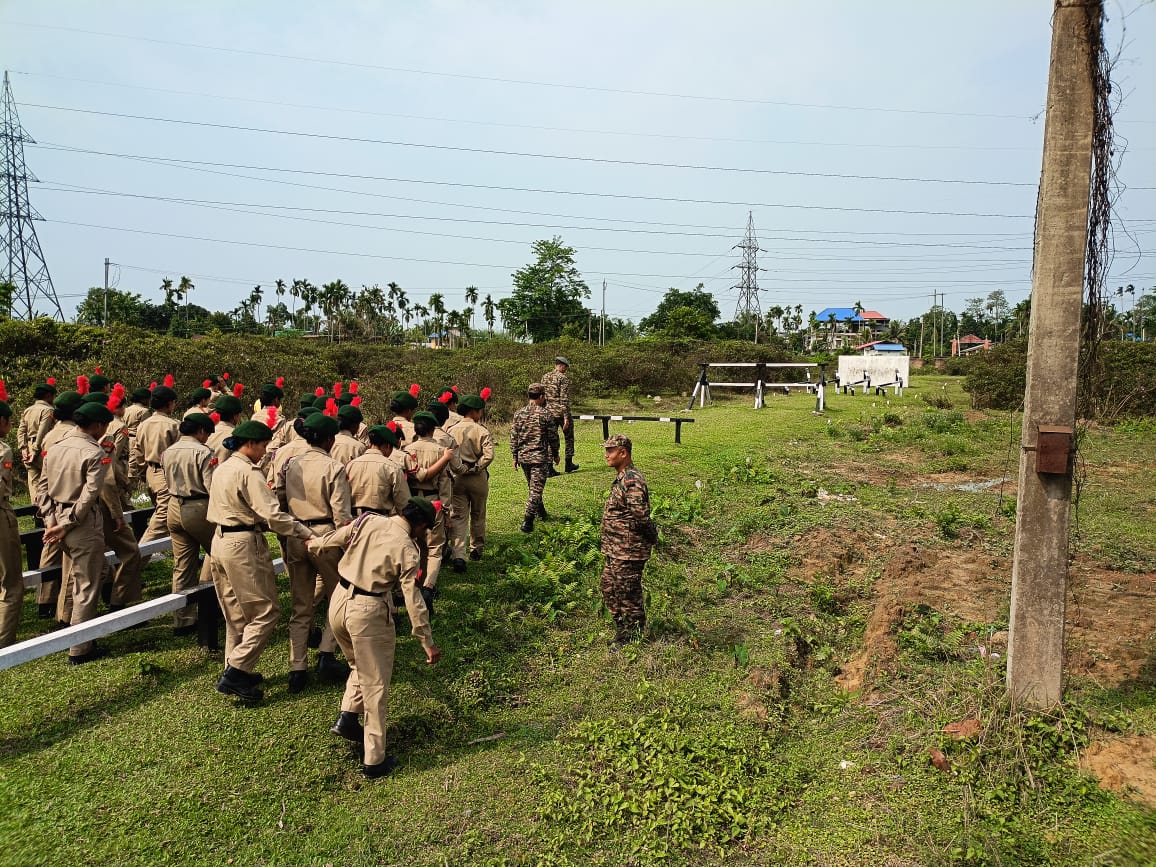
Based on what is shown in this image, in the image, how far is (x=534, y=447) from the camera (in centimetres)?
982

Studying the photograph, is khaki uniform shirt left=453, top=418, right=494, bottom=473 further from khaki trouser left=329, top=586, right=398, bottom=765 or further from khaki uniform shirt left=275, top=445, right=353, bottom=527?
khaki trouser left=329, top=586, right=398, bottom=765

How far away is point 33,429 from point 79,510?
11.5 ft

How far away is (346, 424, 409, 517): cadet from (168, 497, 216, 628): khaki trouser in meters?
1.60

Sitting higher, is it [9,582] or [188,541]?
[188,541]

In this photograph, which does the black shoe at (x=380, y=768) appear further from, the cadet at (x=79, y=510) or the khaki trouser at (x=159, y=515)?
the khaki trouser at (x=159, y=515)

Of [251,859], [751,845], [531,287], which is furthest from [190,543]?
A: [531,287]

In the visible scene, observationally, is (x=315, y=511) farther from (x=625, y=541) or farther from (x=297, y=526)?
(x=625, y=541)

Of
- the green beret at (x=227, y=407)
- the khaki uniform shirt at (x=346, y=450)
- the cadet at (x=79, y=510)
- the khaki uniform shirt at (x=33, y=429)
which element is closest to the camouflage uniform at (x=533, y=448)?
the khaki uniform shirt at (x=346, y=450)

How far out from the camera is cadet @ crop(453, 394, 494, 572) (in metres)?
8.26

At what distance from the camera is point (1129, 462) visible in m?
14.4

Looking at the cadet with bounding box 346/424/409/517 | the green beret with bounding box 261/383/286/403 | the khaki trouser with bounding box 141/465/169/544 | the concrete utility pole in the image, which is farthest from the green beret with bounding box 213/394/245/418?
the concrete utility pole

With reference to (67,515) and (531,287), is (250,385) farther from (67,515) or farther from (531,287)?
(531,287)

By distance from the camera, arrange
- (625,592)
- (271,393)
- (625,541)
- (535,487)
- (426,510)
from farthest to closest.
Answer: (535,487) < (271,393) < (625,592) < (625,541) < (426,510)

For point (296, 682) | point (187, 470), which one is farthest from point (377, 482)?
point (187, 470)
